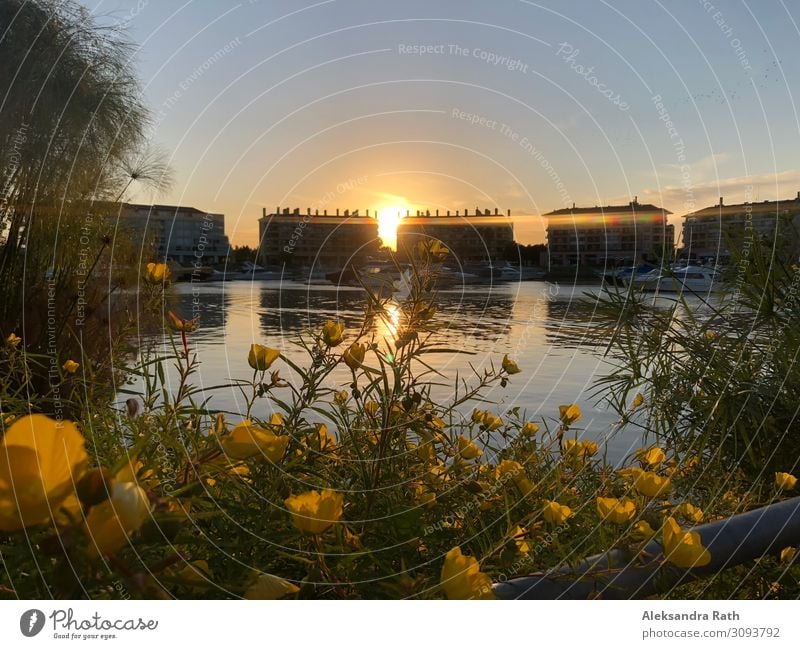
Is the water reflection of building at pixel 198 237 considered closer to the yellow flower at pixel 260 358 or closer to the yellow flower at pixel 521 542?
the yellow flower at pixel 260 358

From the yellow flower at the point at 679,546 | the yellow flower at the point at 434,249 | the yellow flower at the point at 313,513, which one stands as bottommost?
the yellow flower at the point at 679,546

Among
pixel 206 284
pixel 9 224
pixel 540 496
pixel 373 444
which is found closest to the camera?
pixel 373 444

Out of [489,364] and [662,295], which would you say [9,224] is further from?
[662,295]

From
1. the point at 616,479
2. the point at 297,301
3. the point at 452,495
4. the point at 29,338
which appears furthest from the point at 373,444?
the point at 29,338

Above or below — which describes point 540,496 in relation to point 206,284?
below

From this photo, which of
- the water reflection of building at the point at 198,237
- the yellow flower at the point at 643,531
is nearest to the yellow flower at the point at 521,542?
the yellow flower at the point at 643,531

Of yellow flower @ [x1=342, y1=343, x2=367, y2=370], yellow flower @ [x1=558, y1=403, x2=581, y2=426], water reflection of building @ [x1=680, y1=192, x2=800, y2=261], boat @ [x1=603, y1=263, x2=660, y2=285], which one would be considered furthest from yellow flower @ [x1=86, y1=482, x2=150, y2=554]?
boat @ [x1=603, y1=263, x2=660, y2=285]

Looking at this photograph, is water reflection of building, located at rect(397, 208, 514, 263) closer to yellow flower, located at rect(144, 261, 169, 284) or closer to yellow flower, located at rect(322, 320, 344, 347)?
yellow flower, located at rect(322, 320, 344, 347)
